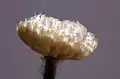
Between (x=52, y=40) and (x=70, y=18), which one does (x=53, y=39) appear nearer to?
(x=52, y=40)

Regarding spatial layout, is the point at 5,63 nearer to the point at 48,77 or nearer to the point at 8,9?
the point at 8,9

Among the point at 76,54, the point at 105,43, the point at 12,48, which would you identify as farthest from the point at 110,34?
the point at 76,54

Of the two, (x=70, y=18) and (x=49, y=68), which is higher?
(x=70, y=18)

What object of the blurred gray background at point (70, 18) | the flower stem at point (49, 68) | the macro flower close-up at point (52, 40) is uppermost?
the blurred gray background at point (70, 18)

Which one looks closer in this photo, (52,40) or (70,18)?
(52,40)

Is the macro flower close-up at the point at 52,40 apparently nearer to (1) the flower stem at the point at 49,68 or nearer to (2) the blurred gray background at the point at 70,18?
(1) the flower stem at the point at 49,68

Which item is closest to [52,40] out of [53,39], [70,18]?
[53,39]

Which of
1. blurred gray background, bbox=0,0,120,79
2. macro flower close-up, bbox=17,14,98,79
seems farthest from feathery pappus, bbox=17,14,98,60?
blurred gray background, bbox=0,0,120,79

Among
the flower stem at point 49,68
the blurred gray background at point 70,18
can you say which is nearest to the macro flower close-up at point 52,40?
the flower stem at point 49,68
